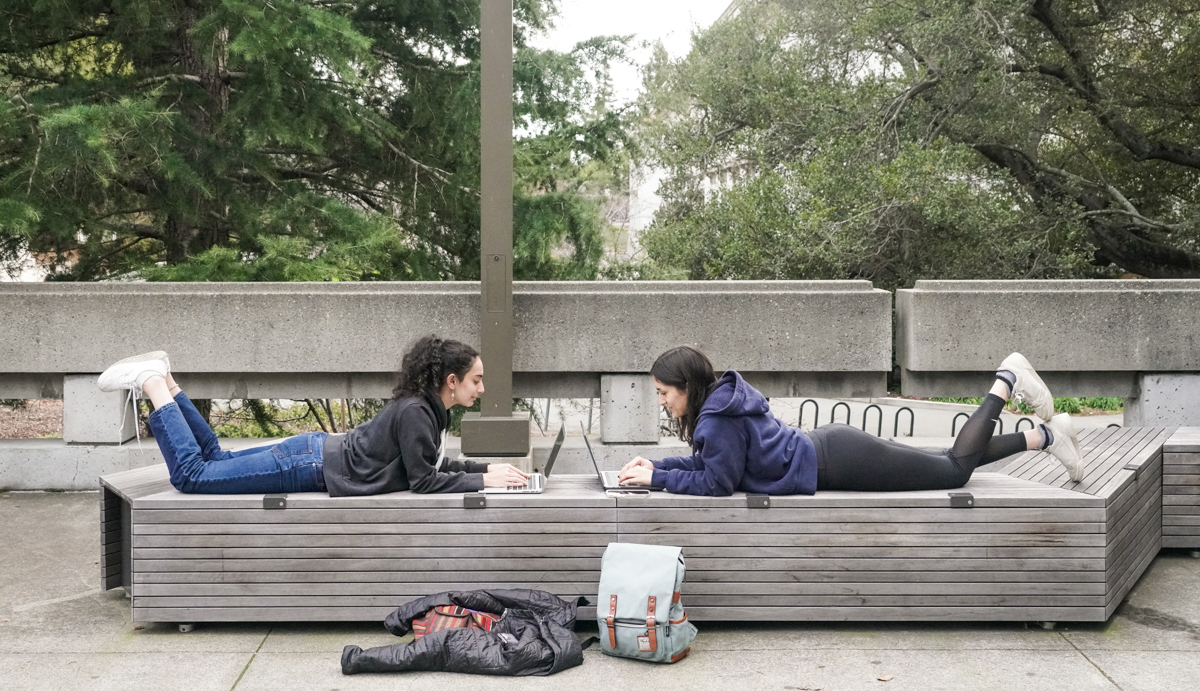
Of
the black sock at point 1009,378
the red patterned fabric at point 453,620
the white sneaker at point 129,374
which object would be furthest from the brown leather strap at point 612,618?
the white sneaker at point 129,374

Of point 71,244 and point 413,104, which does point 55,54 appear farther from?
point 413,104

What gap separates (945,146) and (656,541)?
9571 mm

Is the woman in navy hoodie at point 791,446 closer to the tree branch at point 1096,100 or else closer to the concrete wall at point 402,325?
the concrete wall at point 402,325

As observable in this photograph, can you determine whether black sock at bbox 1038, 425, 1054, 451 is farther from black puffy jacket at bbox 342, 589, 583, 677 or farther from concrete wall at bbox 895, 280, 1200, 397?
black puffy jacket at bbox 342, 589, 583, 677

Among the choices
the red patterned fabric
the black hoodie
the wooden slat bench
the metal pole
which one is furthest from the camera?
the metal pole

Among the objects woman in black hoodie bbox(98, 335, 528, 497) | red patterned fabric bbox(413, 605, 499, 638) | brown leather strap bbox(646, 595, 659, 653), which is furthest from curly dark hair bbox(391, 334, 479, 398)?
brown leather strap bbox(646, 595, 659, 653)

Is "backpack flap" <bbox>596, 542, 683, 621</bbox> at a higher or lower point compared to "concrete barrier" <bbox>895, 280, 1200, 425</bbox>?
lower

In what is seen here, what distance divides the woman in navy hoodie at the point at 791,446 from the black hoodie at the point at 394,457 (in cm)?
83

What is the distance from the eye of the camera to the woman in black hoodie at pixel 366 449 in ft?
14.2

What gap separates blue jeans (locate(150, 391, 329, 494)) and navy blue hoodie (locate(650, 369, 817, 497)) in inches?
59.6

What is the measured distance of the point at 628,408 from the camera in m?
6.70

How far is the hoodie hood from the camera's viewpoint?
4.16 m

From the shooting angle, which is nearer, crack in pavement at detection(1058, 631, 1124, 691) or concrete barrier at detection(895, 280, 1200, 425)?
crack in pavement at detection(1058, 631, 1124, 691)

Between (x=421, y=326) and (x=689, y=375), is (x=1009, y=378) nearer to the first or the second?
(x=689, y=375)
